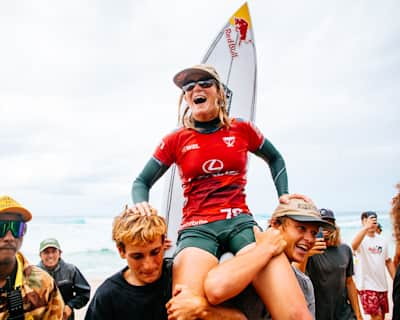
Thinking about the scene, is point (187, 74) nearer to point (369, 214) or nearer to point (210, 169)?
point (210, 169)

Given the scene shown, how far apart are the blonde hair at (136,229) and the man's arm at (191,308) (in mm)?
247

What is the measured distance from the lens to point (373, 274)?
225 inches

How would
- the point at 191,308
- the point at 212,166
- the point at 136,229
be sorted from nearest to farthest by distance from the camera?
the point at 191,308 < the point at 136,229 < the point at 212,166

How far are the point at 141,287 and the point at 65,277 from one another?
3151mm

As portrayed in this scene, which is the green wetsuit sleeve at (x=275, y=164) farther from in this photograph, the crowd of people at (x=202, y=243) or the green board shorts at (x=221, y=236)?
the green board shorts at (x=221, y=236)

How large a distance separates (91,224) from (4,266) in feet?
102

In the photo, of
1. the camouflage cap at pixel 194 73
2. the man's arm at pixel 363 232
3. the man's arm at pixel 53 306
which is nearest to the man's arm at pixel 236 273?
the man's arm at pixel 53 306

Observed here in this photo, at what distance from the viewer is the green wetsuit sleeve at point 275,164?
248 cm

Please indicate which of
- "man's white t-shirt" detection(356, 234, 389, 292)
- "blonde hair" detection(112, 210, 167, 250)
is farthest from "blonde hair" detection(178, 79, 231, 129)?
"man's white t-shirt" detection(356, 234, 389, 292)

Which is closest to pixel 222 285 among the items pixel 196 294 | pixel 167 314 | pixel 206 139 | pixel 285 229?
pixel 196 294

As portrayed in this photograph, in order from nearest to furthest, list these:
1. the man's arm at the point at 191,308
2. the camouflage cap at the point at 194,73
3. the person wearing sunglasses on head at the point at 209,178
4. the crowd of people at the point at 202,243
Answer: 1. the man's arm at the point at 191,308
2. the crowd of people at the point at 202,243
3. the person wearing sunglasses on head at the point at 209,178
4. the camouflage cap at the point at 194,73

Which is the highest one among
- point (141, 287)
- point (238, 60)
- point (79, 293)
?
point (238, 60)

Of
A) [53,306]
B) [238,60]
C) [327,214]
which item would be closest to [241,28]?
[238,60]

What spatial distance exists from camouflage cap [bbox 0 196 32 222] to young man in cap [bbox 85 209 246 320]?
0.43m
